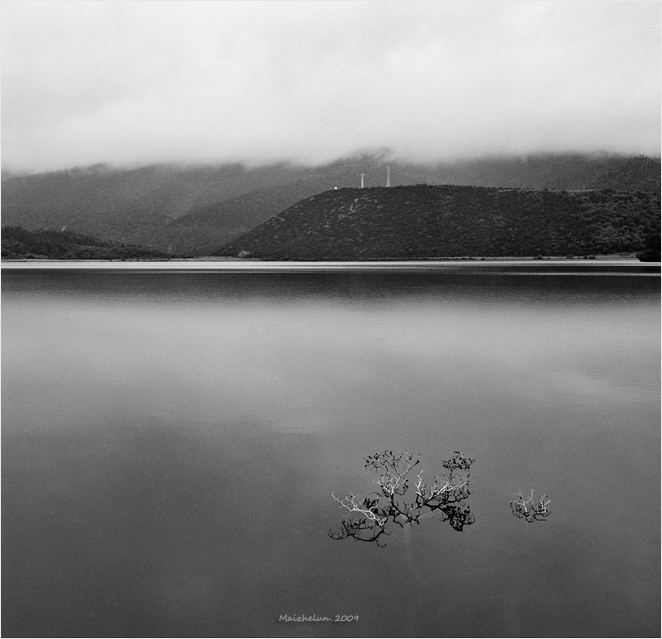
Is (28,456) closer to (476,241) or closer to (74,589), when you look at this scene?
(74,589)

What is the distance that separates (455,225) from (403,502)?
105946mm

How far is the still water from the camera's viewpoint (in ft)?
18.9

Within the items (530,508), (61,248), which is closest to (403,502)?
(530,508)

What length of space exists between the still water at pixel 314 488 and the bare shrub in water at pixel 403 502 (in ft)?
0.53

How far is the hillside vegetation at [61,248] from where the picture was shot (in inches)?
5108

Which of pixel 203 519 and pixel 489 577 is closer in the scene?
pixel 489 577

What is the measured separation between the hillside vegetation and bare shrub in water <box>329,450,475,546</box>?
13314 cm

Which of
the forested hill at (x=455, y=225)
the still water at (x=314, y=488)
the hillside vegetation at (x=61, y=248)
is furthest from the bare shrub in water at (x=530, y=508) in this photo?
the hillside vegetation at (x=61, y=248)

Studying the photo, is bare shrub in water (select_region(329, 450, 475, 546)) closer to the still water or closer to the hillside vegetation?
the still water

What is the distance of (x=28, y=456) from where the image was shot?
9508 millimetres

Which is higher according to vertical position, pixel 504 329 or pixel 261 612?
pixel 261 612

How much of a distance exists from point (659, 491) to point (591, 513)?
1326 millimetres

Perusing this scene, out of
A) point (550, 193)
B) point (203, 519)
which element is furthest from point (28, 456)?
point (550, 193)

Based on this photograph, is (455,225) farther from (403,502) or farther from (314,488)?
(403,502)
